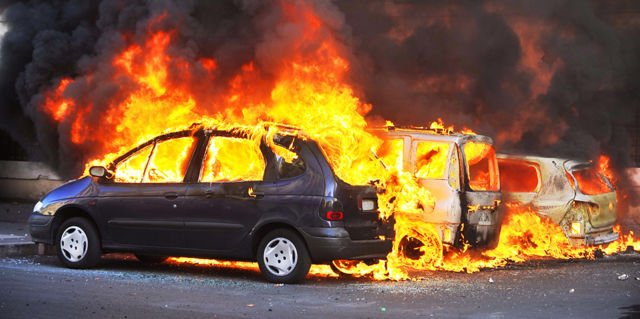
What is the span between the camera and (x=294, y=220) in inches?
405

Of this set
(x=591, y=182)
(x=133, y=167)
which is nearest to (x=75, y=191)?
(x=133, y=167)

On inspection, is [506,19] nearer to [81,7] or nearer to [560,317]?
[81,7]

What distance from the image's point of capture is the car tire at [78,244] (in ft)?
36.7

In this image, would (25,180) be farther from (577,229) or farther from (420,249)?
(577,229)

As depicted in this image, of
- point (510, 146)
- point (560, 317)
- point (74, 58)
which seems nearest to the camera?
point (560, 317)

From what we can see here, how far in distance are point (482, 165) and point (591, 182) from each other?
61.1 inches

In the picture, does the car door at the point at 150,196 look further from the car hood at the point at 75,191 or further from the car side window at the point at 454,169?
the car side window at the point at 454,169

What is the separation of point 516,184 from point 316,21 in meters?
3.57

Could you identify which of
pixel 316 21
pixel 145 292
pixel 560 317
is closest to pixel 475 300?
pixel 560 317

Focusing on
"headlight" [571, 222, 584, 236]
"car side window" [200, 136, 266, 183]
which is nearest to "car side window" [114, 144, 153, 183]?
"car side window" [200, 136, 266, 183]

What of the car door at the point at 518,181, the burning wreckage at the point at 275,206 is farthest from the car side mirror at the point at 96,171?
the car door at the point at 518,181

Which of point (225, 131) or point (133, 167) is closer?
point (225, 131)

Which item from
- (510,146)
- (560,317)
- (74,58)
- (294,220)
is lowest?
(560,317)

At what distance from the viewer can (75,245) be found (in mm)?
11234
